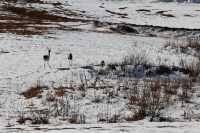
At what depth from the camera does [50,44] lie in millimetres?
24391

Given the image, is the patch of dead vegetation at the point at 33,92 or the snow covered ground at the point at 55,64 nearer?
the snow covered ground at the point at 55,64

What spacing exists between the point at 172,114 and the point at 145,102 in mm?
688

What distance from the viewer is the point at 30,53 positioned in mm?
20484

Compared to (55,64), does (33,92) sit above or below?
above

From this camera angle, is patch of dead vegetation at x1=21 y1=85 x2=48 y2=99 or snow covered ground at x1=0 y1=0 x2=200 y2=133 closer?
snow covered ground at x1=0 y1=0 x2=200 y2=133

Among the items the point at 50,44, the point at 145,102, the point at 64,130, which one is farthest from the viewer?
the point at 50,44

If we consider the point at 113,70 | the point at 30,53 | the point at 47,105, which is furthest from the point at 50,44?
the point at 47,105

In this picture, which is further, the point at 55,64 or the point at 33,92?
the point at 55,64

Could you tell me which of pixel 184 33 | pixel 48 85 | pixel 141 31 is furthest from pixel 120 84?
pixel 141 31

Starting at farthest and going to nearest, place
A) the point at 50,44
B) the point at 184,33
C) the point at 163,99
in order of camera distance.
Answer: the point at 184,33 < the point at 50,44 < the point at 163,99

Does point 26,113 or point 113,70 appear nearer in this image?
point 26,113

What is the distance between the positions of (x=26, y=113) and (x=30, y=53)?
11.6 m

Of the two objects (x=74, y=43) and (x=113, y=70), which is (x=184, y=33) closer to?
(x=74, y=43)

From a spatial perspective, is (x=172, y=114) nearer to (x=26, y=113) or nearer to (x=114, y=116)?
(x=114, y=116)
